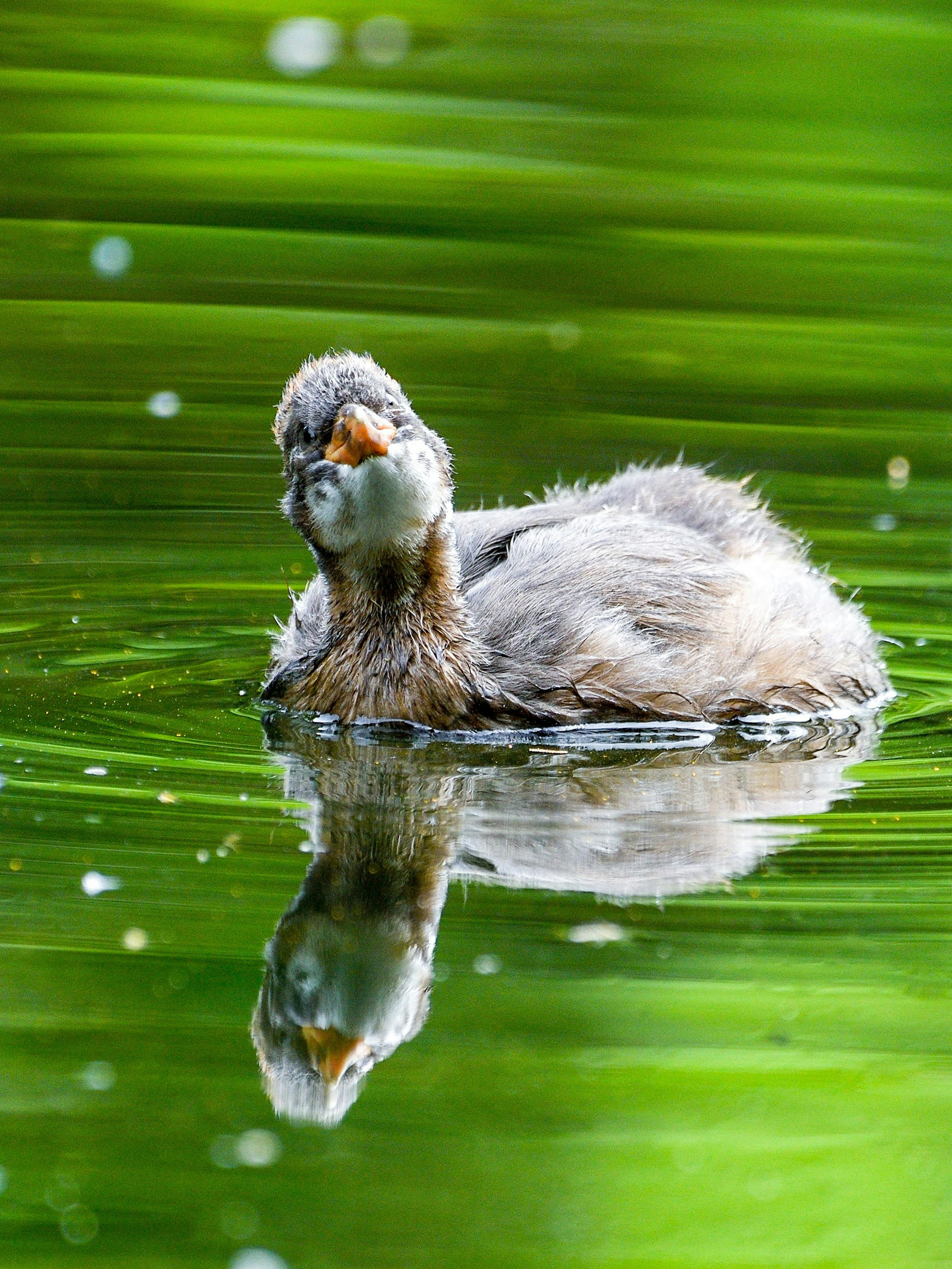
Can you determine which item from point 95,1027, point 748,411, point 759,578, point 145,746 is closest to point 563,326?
point 748,411

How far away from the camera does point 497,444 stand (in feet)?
38.1

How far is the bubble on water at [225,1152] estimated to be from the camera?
448cm

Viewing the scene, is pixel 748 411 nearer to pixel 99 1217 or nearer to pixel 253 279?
pixel 253 279

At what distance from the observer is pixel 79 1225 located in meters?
4.29

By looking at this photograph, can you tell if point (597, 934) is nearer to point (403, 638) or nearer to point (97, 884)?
point (97, 884)

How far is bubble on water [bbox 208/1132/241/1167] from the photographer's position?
4.48 m

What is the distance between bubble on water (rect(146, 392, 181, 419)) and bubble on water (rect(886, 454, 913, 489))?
3.81 metres

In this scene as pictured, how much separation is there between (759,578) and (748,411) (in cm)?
394

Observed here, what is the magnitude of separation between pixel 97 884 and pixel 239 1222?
1.82m

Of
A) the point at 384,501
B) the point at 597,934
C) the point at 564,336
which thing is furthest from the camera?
the point at 564,336

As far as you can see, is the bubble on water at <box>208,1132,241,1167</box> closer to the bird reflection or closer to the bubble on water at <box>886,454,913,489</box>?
the bird reflection

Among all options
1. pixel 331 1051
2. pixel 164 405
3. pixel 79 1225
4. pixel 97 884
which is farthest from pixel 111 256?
pixel 79 1225

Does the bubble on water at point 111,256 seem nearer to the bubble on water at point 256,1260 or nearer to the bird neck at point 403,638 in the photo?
the bird neck at point 403,638

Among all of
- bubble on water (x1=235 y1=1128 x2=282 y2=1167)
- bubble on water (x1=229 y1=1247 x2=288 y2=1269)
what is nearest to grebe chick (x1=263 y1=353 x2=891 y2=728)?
bubble on water (x1=235 y1=1128 x2=282 y2=1167)
